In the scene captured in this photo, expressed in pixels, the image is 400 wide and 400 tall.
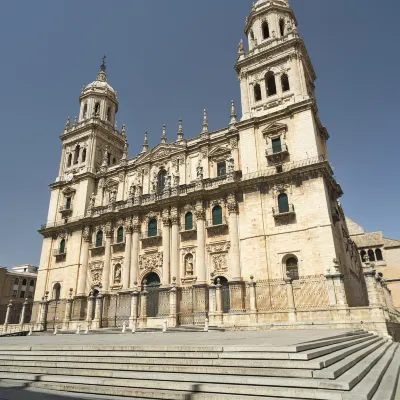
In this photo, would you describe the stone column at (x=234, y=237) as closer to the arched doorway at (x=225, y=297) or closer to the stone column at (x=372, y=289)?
the arched doorway at (x=225, y=297)

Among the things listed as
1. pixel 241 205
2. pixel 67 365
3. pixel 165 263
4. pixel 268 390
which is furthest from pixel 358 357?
pixel 165 263

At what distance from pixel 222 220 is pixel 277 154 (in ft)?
19.4

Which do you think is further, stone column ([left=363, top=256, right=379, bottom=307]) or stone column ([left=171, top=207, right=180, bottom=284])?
stone column ([left=171, top=207, right=180, bottom=284])

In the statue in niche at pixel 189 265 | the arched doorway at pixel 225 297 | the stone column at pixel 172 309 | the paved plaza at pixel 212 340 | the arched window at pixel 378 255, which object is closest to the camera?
the paved plaza at pixel 212 340

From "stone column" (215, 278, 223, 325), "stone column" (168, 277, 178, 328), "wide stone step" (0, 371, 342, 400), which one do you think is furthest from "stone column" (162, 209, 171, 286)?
"wide stone step" (0, 371, 342, 400)

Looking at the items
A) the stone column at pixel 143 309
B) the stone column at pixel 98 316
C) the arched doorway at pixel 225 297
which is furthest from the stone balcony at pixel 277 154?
the stone column at pixel 98 316

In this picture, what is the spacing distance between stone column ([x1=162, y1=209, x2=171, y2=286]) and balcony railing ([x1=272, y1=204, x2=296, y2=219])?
830 centimetres

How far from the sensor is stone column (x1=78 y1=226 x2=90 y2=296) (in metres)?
27.0

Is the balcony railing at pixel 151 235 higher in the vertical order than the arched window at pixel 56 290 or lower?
higher

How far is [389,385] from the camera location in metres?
4.91

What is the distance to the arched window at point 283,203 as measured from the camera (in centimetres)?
2083

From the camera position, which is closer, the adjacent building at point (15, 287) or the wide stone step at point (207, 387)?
the wide stone step at point (207, 387)

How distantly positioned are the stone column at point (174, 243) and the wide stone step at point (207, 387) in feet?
56.0

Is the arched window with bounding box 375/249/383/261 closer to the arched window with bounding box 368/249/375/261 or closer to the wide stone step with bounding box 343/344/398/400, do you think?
the arched window with bounding box 368/249/375/261
